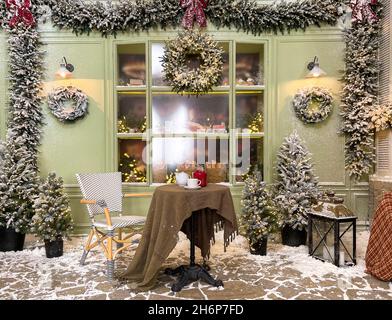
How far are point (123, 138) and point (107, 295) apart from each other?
2.76 metres

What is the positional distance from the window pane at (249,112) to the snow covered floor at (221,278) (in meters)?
1.94

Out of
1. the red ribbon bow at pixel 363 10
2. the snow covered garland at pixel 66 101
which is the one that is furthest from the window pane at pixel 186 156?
the red ribbon bow at pixel 363 10

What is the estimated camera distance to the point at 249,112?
556 centimetres

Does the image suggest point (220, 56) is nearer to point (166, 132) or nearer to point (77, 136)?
point (166, 132)

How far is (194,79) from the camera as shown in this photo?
521 centimetres

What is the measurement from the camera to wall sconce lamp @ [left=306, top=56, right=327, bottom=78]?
520cm

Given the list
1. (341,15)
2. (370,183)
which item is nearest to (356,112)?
(370,183)

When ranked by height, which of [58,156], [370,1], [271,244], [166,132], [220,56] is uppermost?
[370,1]

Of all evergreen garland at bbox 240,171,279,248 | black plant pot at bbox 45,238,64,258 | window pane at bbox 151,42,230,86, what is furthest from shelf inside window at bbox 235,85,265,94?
black plant pot at bbox 45,238,64,258

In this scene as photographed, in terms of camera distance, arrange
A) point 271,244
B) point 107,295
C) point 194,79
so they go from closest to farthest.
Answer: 1. point 107,295
2. point 271,244
3. point 194,79

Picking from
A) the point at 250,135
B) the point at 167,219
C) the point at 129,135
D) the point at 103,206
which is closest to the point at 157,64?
the point at 129,135

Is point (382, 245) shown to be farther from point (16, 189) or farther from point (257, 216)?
point (16, 189)

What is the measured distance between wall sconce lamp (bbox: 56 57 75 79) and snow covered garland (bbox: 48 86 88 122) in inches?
7.2

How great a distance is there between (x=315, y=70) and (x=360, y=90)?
0.72m
